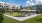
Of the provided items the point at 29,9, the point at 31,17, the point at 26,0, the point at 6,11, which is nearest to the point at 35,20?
the point at 31,17

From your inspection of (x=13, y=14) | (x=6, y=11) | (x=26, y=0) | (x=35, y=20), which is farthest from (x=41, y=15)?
(x=6, y=11)

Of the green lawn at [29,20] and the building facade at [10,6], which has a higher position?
the building facade at [10,6]

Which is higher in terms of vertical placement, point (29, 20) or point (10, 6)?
point (10, 6)

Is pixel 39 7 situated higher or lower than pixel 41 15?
higher

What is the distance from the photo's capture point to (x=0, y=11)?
1756mm

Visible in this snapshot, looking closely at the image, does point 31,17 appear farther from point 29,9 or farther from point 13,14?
point 13,14

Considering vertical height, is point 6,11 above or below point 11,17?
above

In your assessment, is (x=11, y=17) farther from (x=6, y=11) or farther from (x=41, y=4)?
(x=41, y=4)

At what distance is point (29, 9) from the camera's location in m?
1.79

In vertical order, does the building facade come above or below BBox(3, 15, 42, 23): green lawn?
above

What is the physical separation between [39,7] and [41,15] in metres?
0.16

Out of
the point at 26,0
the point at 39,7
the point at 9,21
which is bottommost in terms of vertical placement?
the point at 9,21

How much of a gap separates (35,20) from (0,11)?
2.18 ft

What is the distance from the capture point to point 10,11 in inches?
71.4
